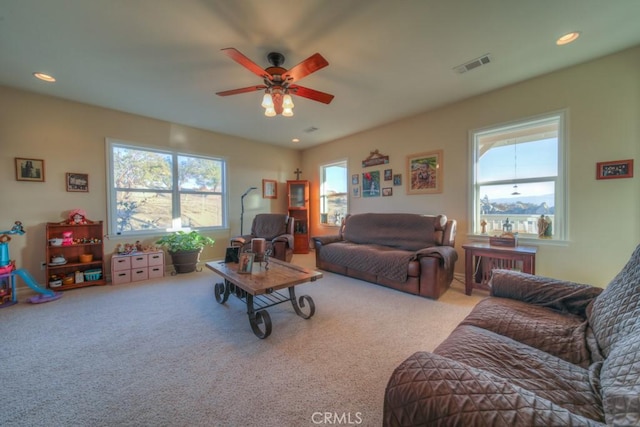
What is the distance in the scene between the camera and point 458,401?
2.27 feet

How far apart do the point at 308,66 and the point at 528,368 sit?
93.2 inches

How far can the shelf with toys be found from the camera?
3168 millimetres

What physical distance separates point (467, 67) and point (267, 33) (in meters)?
2.19

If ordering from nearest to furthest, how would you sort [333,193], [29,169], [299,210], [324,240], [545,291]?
[545,291] < [29,169] < [324,240] < [333,193] < [299,210]

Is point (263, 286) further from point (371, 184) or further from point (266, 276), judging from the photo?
point (371, 184)

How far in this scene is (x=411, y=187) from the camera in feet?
13.5

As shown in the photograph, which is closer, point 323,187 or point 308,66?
point 308,66

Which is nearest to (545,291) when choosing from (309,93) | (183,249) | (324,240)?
(309,93)

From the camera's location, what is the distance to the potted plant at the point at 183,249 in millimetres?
3943

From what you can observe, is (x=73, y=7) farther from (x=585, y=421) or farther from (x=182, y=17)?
(x=585, y=421)

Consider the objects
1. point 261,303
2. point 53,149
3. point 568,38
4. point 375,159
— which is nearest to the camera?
point 568,38

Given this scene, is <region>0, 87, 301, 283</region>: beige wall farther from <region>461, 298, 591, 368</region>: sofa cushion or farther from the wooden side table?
the wooden side table

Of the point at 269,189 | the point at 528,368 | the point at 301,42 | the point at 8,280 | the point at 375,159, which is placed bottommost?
the point at 8,280

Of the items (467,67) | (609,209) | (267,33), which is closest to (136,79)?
(267,33)
